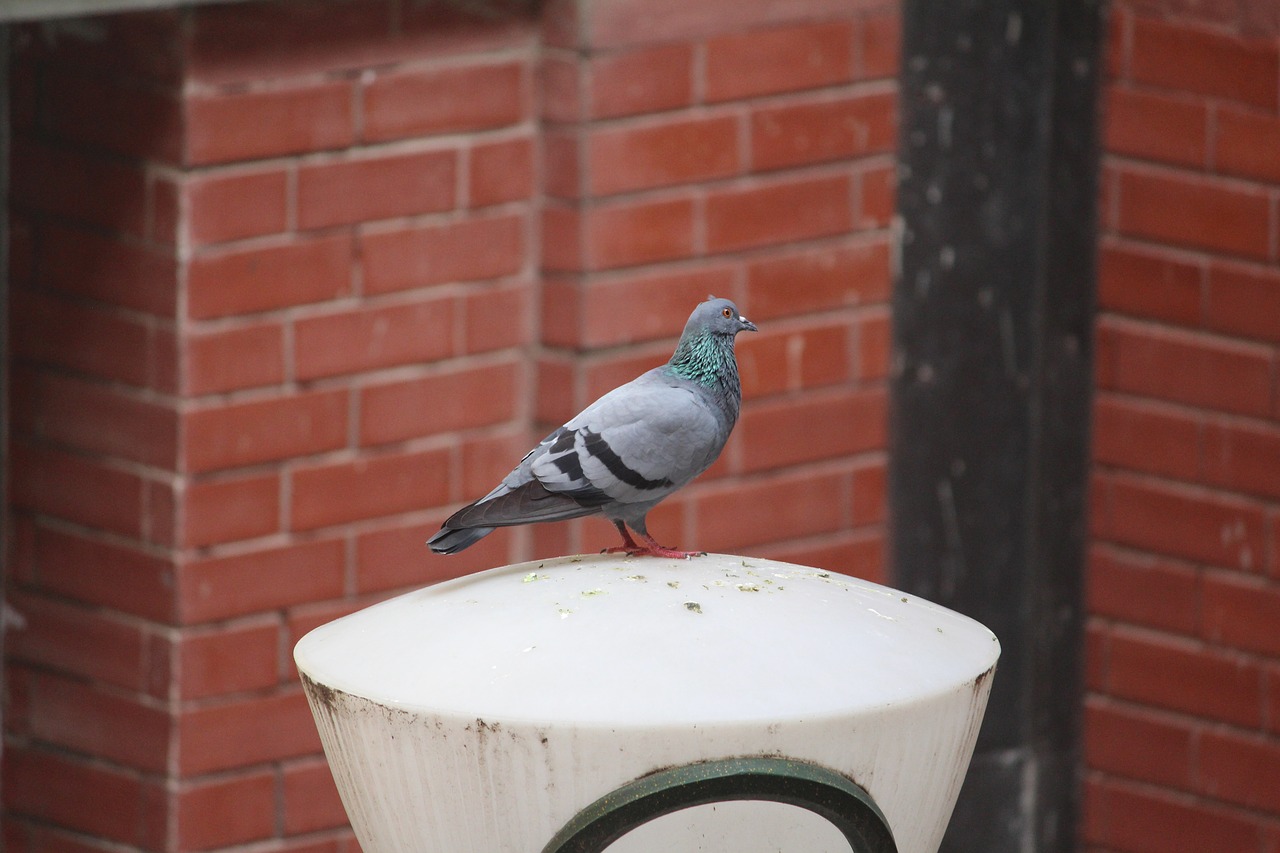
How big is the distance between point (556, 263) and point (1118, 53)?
43.2 inches

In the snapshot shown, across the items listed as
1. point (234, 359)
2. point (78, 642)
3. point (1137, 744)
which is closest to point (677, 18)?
point (234, 359)

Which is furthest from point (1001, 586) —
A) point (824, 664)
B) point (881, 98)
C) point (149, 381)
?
point (824, 664)

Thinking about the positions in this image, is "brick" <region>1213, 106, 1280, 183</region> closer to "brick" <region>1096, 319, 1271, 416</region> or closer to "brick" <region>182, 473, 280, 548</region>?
"brick" <region>1096, 319, 1271, 416</region>

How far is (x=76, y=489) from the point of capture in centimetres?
265

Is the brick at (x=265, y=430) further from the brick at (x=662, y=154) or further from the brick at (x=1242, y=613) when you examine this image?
the brick at (x=1242, y=613)

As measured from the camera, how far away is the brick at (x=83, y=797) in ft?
8.66

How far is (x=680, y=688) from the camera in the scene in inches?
57.0

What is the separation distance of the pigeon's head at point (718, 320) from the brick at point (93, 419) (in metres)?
0.95

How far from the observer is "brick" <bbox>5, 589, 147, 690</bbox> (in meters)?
2.63

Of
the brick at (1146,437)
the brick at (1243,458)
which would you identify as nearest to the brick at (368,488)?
the brick at (1146,437)

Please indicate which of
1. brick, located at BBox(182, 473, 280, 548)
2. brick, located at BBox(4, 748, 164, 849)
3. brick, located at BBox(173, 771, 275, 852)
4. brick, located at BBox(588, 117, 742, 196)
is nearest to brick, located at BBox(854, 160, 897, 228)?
brick, located at BBox(588, 117, 742, 196)

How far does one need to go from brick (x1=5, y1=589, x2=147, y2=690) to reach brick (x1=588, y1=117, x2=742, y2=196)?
0.96 metres

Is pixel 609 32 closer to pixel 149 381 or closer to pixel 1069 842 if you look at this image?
pixel 149 381

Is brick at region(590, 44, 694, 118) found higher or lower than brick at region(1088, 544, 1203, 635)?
higher
